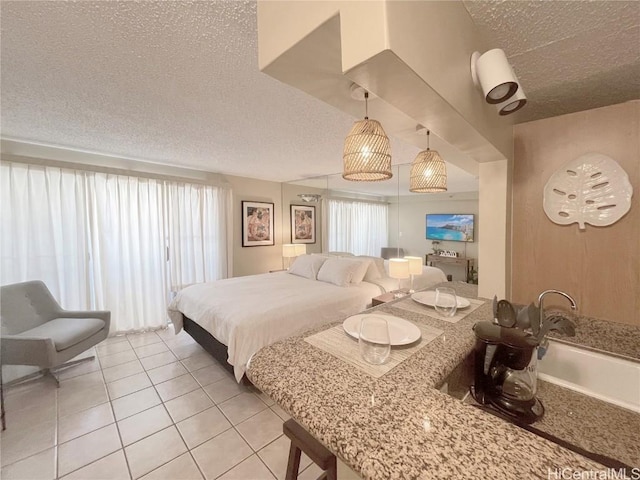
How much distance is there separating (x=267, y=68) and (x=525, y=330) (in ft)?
4.53

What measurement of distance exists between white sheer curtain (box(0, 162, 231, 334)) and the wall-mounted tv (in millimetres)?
3034

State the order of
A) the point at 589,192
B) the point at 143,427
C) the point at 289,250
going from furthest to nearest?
1. the point at 289,250
2. the point at 143,427
3. the point at 589,192

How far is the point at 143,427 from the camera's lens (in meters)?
1.81

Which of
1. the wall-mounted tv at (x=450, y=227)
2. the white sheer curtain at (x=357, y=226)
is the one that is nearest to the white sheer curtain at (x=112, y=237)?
the white sheer curtain at (x=357, y=226)

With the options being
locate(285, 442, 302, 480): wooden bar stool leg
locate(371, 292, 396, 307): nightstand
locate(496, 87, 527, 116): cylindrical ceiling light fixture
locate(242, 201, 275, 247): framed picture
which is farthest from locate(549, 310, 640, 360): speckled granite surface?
locate(242, 201, 275, 247): framed picture

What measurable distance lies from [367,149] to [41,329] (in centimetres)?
337

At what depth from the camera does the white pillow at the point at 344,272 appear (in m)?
3.12

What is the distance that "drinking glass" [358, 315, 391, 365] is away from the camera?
0.85m

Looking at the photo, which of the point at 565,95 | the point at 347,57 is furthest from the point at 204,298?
the point at 565,95

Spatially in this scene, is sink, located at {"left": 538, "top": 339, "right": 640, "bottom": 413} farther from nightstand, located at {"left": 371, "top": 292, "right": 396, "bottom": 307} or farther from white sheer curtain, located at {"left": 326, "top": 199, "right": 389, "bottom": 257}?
white sheer curtain, located at {"left": 326, "top": 199, "right": 389, "bottom": 257}

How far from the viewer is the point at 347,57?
663 mm

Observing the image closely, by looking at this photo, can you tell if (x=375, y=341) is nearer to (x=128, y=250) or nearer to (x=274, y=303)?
(x=274, y=303)

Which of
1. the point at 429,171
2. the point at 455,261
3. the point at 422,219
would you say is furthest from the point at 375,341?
the point at 422,219

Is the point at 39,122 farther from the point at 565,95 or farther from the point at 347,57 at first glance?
the point at 565,95
